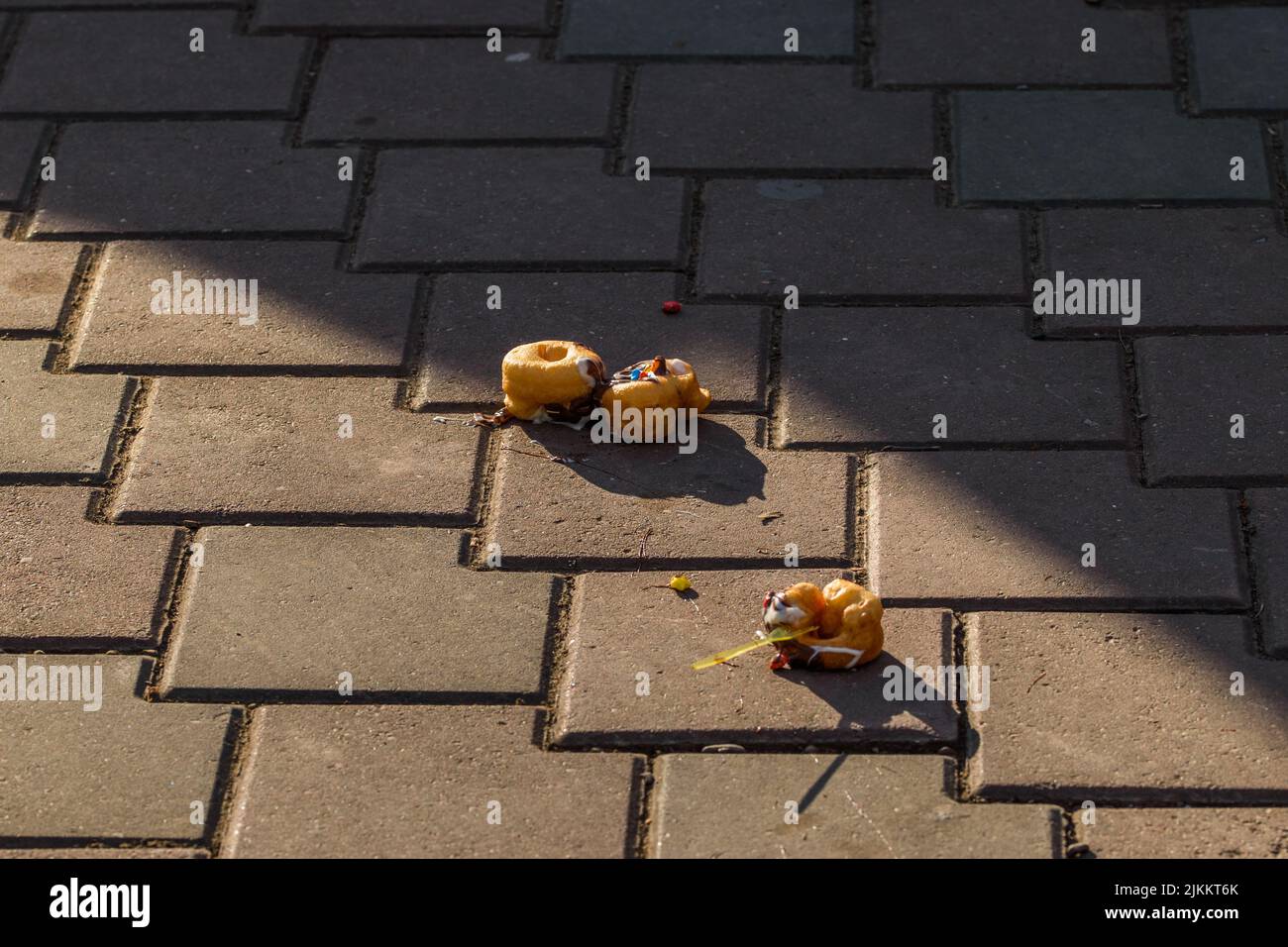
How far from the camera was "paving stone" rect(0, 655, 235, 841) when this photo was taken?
2385 mm

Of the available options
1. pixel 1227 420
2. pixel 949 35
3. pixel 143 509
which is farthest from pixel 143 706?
pixel 949 35

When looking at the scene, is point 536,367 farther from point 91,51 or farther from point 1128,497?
point 91,51

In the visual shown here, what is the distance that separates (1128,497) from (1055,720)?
1.71 ft

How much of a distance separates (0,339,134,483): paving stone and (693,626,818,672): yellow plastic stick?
3.75ft

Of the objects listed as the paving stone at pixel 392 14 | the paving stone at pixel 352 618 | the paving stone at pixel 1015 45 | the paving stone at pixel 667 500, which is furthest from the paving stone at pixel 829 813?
the paving stone at pixel 392 14

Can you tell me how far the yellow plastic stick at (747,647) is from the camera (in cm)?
254

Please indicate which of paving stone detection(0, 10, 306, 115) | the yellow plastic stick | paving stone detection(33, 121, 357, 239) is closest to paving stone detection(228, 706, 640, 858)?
the yellow plastic stick

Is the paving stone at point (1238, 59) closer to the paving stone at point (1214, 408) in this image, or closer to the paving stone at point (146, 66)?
the paving stone at point (1214, 408)

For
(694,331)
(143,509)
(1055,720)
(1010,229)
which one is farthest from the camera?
(1010,229)

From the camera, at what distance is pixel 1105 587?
2.67m

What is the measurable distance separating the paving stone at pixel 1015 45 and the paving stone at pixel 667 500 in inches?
51.4

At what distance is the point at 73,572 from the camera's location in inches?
109

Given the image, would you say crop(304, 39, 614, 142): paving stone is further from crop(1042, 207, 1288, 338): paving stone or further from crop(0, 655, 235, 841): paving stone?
crop(0, 655, 235, 841): paving stone

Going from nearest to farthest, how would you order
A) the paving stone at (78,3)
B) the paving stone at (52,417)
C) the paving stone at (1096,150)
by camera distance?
the paving stone at (52,417), the paving stone at (1096,150), the paving stone at (78,3)
